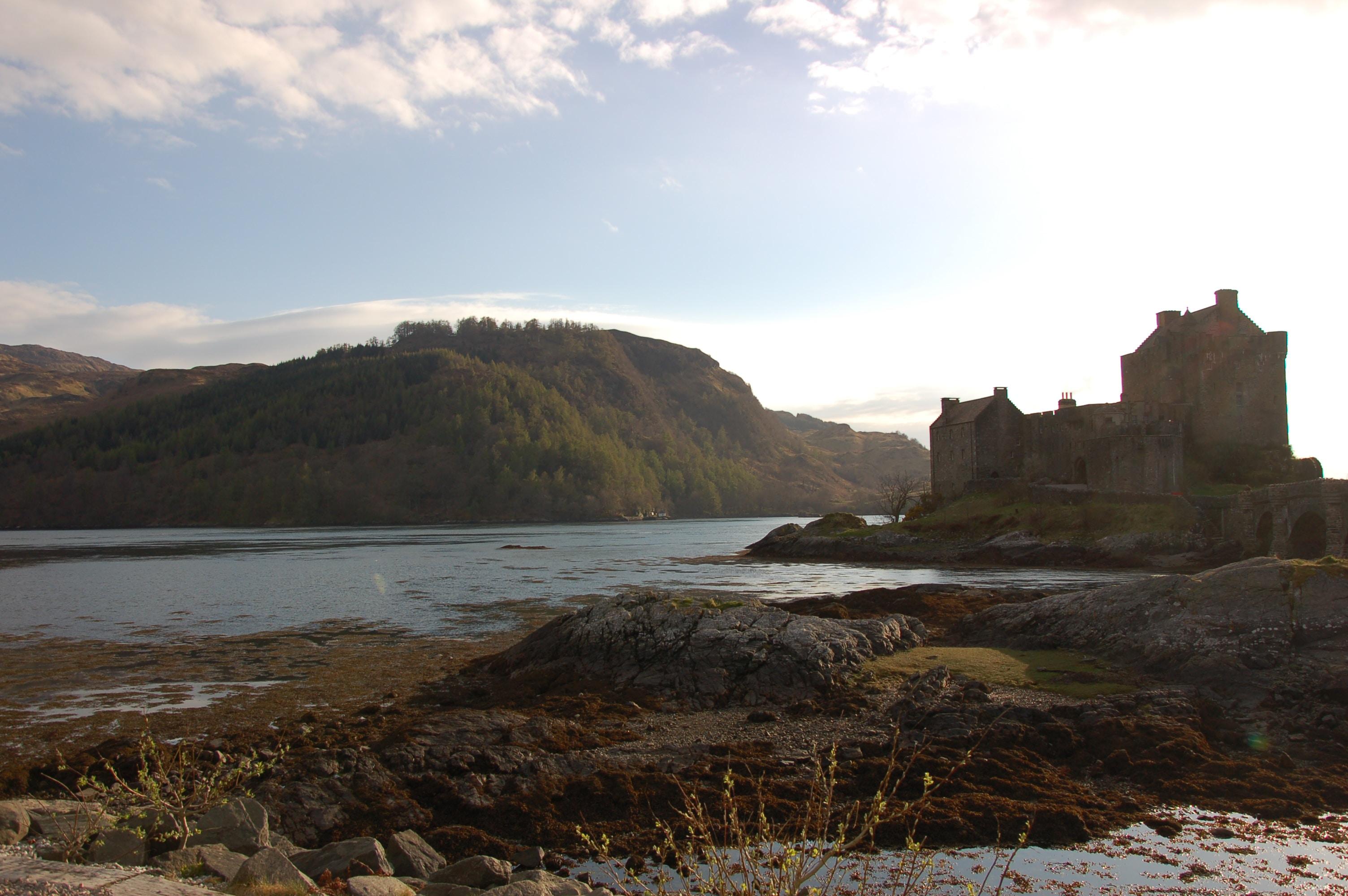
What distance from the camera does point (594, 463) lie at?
18150cm

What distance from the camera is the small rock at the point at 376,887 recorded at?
660 cm

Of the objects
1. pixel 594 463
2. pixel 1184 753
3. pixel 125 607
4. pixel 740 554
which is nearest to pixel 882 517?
pixel 594 463

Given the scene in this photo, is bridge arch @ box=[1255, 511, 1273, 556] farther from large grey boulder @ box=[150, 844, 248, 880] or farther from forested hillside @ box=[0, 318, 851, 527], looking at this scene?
forested hillside @ box=[0, 318, 851, 527]

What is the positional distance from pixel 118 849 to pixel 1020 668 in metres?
14.2

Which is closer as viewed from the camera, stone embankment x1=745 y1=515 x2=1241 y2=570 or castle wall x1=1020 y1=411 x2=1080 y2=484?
stone embankment x1=745 y1=515 x2=1241 y2=570

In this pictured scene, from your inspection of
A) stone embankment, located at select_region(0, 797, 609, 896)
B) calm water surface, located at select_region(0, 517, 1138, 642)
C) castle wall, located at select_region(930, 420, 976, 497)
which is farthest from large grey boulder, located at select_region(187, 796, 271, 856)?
castle wall, located at select_region(930, 420, 976, 497)

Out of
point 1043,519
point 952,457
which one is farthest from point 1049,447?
point 1043,519

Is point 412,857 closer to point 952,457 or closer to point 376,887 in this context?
point 376,887

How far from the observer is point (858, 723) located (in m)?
12.8

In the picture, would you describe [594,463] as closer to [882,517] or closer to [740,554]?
[882,517]

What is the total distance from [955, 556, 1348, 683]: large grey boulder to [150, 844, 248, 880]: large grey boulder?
14.9 m

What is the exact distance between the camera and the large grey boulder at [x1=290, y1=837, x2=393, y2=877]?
7.62m

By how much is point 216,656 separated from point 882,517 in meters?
138

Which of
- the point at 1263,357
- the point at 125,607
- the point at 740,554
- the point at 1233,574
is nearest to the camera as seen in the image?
the point at 1233,574
